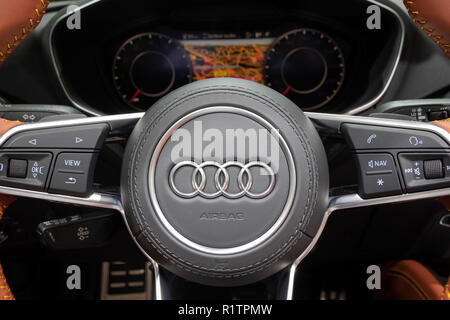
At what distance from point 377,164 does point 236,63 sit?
132 centimetres

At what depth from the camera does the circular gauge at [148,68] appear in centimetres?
213

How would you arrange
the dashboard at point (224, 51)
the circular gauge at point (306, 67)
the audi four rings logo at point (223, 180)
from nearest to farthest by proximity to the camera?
the audi four rings logo at point (223, 180) < the dashboard at point (224, 51) < the circular gauge at point (306, 67)

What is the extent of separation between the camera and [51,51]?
1.76m

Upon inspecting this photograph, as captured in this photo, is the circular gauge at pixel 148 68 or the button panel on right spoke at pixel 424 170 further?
the circular gauge at pixel 148 68

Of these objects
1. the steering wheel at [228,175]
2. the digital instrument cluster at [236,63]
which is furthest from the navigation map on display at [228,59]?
the steering wheel at [228,175]

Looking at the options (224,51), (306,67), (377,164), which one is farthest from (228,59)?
(377,164)

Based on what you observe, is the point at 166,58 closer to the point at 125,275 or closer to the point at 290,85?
the point at 290,85

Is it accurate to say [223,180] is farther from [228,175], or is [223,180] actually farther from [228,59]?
[228,59]

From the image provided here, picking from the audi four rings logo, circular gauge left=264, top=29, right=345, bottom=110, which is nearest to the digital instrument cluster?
circular gauge left=264, top=29, right=345, bottom=110

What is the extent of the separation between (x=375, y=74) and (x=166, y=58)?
3.27ft

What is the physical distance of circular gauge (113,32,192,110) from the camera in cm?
213

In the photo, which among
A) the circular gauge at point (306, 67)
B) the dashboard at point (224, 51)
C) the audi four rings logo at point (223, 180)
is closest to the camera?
the audi four rings logo at point (223, 180)

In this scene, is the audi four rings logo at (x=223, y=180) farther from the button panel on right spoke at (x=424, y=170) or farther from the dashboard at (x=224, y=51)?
the dashboard at (x=224, y=51)

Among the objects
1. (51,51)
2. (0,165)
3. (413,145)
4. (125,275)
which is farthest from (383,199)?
(125,275)
